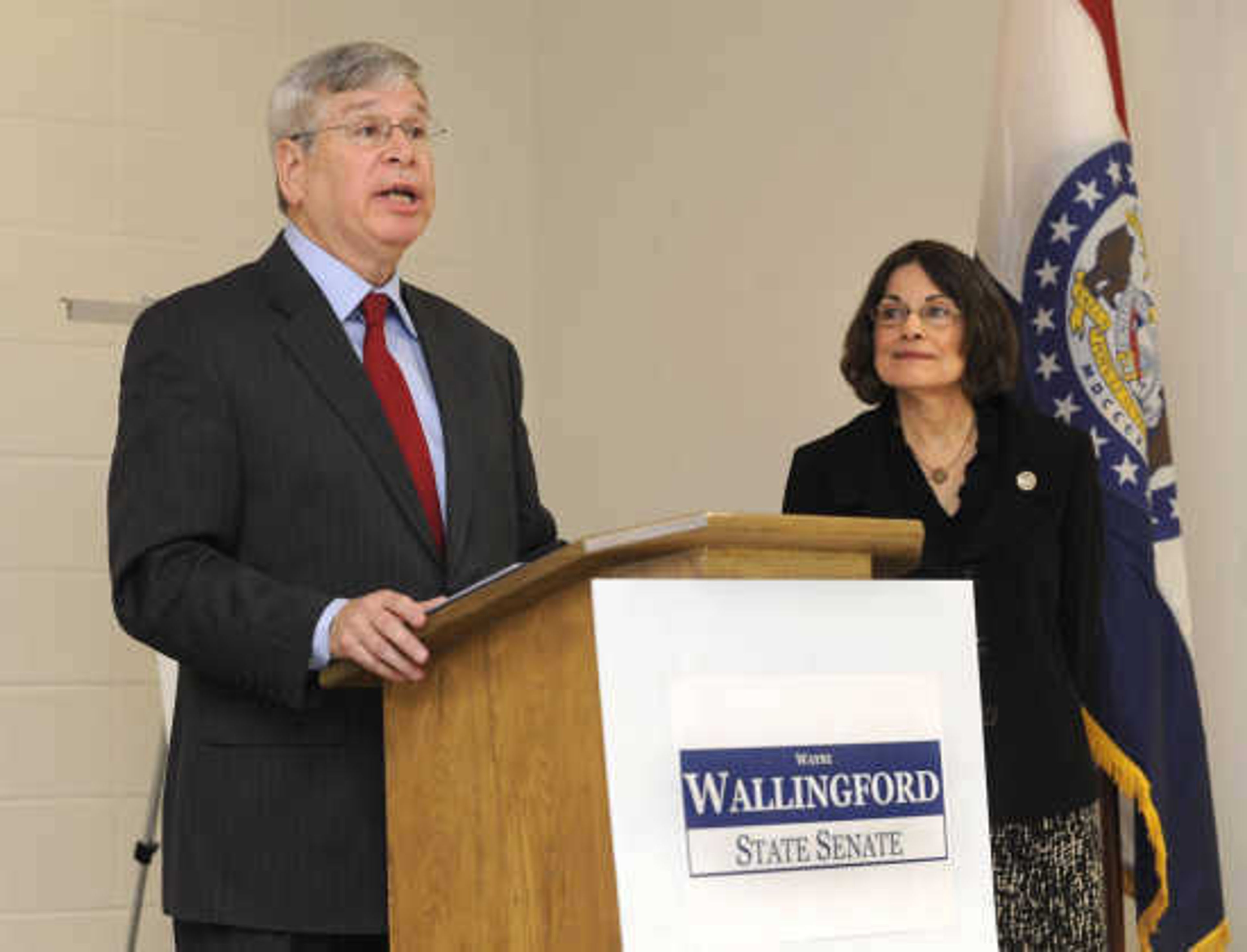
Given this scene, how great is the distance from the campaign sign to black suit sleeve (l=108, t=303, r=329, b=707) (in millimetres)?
479

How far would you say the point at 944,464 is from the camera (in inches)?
115

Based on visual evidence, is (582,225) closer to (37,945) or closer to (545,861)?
(37,945)

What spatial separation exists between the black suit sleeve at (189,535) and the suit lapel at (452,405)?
0.68ft

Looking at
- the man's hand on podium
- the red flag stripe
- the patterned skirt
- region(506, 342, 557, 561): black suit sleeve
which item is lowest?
the patterned skirt

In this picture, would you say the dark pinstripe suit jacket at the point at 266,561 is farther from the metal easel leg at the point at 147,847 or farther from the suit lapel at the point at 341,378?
the metal easel leg at the point at 147,847

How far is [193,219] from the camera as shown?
4281 millimetres

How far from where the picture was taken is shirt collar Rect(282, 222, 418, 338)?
1.99 m

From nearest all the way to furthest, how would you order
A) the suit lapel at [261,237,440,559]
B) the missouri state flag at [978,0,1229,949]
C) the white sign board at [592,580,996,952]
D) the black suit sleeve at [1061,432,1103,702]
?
1. the white sign board at [592,580,996,952]
2. the suit lapel at [261,237,440,559]
3. the black suit sleeve at [1061,432,1103,702]
4. the missouri state flag at [978,0,1229,949]

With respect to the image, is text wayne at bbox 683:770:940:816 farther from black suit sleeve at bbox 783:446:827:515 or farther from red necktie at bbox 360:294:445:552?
black suit sleeve at bbox 783:446:827:515

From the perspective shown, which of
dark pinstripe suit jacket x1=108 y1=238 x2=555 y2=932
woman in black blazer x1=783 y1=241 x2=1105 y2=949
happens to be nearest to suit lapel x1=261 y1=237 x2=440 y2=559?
dark pinstripe suit jacket x1=108 y1=238 x2=555 y2=932

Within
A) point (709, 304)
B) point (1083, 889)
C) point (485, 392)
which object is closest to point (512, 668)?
point (485, 392)

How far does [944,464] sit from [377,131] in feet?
4.00

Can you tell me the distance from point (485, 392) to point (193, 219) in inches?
96.2

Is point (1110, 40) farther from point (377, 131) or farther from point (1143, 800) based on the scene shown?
point (377, 131)
